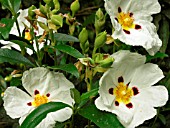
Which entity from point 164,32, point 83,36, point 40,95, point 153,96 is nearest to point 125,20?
point 83,36

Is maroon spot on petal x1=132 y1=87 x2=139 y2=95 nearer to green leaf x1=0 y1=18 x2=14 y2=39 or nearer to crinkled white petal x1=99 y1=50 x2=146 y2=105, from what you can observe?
crinkled white petal x1=99 y1=50 x2=146 y2=105

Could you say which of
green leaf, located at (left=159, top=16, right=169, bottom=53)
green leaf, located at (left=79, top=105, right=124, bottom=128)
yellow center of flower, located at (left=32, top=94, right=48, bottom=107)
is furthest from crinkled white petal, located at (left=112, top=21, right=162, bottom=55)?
green leaf, located at (left=159, top=16, right=169, bottom=53)

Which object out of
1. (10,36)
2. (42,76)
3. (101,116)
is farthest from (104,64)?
(10,36)

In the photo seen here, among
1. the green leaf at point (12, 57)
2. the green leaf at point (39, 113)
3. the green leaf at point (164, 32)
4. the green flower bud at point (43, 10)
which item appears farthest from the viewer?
the green leaf at point (164, 32)

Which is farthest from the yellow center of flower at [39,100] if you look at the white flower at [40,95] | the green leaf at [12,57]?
the green leaf at [12,57]

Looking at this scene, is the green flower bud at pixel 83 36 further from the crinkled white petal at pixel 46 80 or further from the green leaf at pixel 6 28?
the green leaf at pixel 6 28

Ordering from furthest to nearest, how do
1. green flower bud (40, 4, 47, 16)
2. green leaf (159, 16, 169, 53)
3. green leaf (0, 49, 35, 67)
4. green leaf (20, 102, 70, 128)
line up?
green leaf (159, 16, 169, 53) < green leaf (0, 49, 35, 67) < green flower bud (40, 4, 47, 16) < green leaf (20, 102, 70, 128)

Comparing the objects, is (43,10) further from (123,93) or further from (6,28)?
(123,93)
